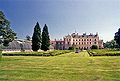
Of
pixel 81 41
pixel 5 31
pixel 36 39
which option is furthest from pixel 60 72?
pixel 81 41

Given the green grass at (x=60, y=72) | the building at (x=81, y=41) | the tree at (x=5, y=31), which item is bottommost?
the green grass at (x=60, y=72)

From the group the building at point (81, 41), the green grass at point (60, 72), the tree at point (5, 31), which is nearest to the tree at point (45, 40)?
the tree at point (5, 31)

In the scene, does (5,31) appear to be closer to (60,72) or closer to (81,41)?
(60,72)

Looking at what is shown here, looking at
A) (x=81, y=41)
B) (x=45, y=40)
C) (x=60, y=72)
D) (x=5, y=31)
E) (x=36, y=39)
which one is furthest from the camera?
(x=81, y=41)

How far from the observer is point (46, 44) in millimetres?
78500

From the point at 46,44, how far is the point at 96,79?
216 feet

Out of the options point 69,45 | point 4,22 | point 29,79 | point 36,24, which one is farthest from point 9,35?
point 69,45

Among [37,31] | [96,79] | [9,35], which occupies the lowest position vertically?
[96,79]

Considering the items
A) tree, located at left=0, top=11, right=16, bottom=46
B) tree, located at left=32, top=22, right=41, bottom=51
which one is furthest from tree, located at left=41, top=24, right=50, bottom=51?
tree, located at left=0, top=11, right=16, bottom=46

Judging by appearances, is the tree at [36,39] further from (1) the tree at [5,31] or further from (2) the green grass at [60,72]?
(2) the green grass at [60,72]

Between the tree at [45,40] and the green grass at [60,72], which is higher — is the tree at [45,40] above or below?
above

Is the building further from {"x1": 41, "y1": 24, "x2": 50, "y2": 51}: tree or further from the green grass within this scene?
the green grass

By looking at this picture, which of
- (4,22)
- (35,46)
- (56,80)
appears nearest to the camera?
(56,80)

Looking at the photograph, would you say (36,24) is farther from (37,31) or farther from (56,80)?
(56,80)
